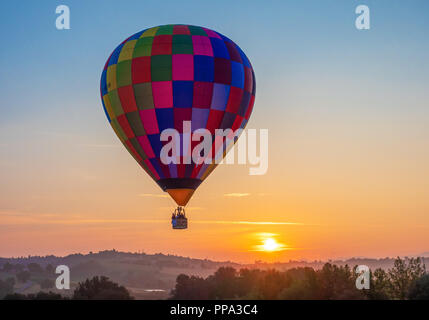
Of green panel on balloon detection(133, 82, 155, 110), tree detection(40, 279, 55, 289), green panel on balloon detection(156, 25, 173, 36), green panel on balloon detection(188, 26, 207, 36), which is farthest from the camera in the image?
tree detection(40, 279, 55, 289)

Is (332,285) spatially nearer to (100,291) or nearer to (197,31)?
(197,31)

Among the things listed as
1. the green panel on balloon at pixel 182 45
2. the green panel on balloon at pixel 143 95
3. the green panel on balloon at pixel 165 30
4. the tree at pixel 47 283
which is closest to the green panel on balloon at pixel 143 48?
the green panel on balloon at pixel 165 30

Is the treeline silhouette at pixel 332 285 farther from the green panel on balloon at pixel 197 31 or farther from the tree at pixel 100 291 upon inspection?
the green panel on balloon at pixel 197 31

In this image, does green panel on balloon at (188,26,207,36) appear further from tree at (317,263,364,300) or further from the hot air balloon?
tree at (317,263,364,300)

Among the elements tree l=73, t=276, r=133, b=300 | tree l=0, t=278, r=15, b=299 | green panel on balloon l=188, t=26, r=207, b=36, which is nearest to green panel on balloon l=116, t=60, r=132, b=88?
green panel on balloon l=188, t=26, r=207, b=36

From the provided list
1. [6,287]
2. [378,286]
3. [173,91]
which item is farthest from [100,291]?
[6,287]

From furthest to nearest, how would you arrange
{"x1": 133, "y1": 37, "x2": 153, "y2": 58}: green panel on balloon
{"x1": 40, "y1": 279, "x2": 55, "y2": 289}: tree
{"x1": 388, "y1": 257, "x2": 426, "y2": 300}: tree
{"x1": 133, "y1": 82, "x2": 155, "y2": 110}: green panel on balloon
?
{"x1": 40, "y1": 279, "x2": 55, "y2": 289}: tree, {"x1": 388, "y1": 257, "x2": 426, "y2": 300}: tree, {"x1": 133, "y1": 37, "x2": 153, "y2": 58}: green panel on balloon, {"x1": 133, "y1": 82, "x2": 155, "y2": 110}: green panel on balloon

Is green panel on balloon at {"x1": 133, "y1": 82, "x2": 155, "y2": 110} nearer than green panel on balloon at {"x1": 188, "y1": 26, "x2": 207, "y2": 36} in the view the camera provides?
Yes
